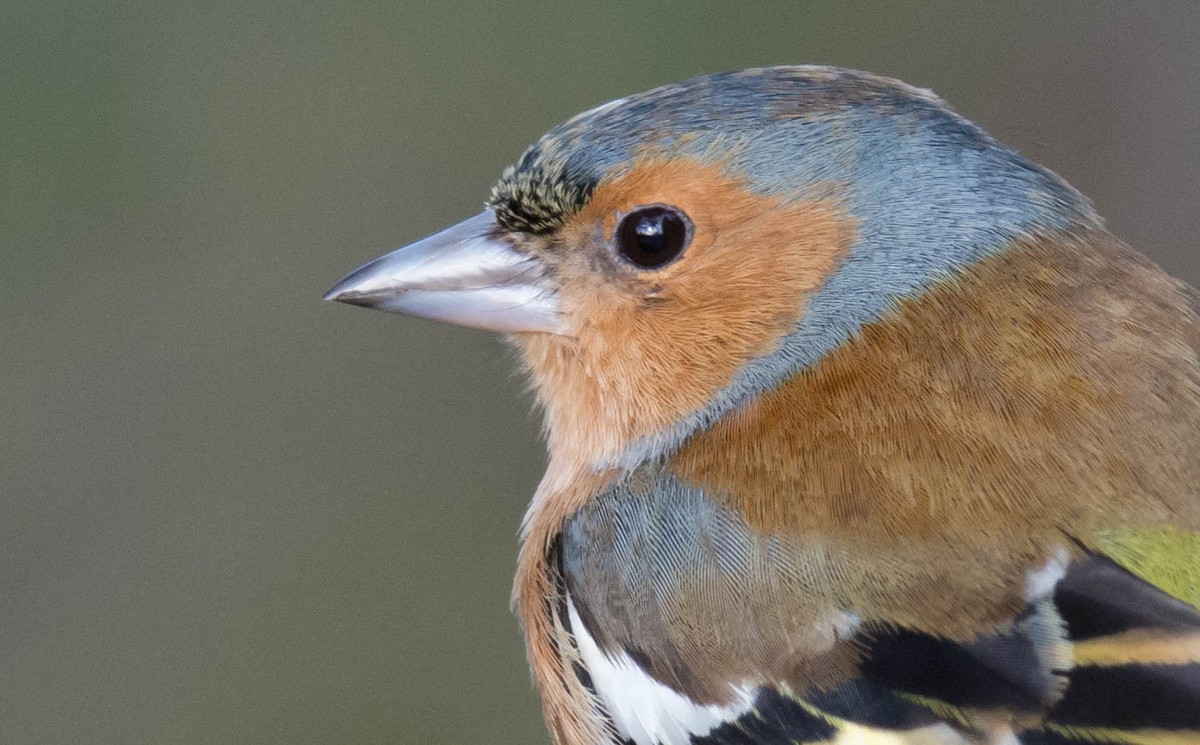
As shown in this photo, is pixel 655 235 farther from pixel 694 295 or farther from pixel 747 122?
pixel 747 122

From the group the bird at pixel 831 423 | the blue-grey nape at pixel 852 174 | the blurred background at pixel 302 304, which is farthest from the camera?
the blurred background at pixel 302 304

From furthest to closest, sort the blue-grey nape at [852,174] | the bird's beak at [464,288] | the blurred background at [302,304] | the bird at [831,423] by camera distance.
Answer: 1. the blurred background at [302,304]
2. the bird's beak at [464,288]
3. the blue-grey nape at [852,174]
4. the bird at [831,423]

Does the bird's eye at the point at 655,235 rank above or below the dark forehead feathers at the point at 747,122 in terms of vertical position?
below

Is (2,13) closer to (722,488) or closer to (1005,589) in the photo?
(722,488)

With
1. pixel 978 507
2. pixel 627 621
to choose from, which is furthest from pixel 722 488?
pixel 978 507

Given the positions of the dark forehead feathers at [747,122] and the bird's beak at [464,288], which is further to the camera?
the bird's beak at [464,288]

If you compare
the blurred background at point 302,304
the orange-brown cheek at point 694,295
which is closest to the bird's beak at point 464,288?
the orange-brown cheek at point 694,295

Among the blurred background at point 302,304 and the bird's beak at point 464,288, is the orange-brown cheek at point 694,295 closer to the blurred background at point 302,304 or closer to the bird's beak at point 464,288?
the bird's beak at point 464,288

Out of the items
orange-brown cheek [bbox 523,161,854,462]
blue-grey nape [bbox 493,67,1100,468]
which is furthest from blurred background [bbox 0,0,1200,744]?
blue-grey nape [bbox 493,67,1100,468]
